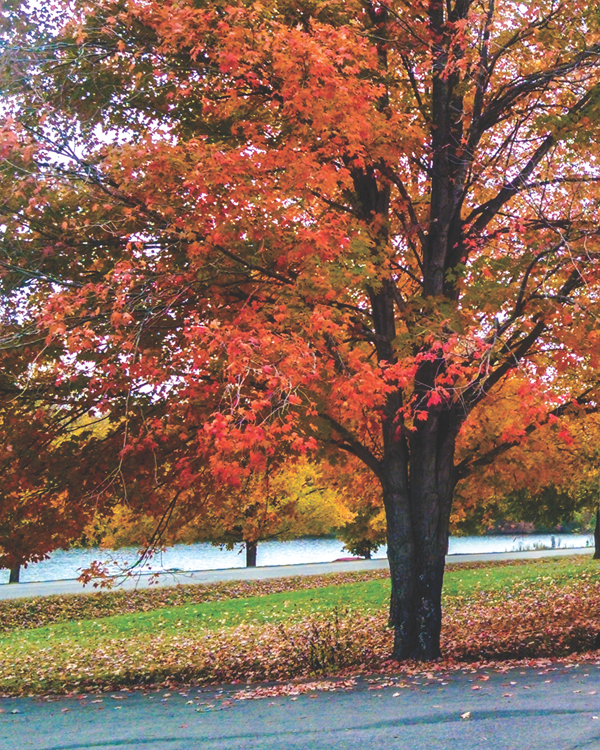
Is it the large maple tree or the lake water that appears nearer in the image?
the large maple tree

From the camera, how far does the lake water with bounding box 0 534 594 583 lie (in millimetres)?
45094

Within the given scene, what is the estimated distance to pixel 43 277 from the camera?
340 inches

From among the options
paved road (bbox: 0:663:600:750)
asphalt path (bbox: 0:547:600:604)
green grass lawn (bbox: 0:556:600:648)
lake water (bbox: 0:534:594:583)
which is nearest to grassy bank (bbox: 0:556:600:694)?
green grass lawn (bbox: 0:556:600:648)

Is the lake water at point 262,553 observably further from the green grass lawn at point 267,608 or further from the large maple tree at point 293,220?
the large maple tree at point 293,220

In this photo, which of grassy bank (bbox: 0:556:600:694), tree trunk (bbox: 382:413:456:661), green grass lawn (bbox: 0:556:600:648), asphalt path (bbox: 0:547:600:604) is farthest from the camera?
asphalt path (bbox: 0:547:600:604)

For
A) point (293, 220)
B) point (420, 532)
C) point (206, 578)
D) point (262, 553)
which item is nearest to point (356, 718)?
point (420, 532)

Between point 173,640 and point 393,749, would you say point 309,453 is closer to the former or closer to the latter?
point 393,749

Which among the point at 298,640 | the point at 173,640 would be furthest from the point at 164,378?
the point at 173,640

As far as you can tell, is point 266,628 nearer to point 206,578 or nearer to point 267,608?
point 267,608

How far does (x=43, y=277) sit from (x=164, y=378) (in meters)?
1.84

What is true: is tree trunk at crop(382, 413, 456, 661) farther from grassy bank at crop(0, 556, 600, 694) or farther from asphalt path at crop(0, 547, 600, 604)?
asphalt path at crop(0, 547, 600, 604)

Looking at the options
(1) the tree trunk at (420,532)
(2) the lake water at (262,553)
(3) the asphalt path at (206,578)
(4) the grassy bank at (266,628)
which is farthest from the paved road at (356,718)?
(2) the lake water at (262,553)

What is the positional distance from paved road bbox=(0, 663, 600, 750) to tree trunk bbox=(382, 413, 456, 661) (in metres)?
1.16

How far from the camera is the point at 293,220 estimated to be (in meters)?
9.82
